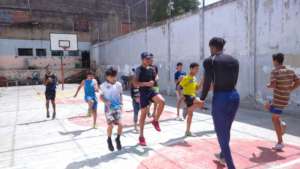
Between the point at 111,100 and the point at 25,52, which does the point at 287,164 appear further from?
the point at 25,52

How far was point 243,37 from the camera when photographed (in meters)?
9.20

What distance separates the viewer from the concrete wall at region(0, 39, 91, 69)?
82.4 feet

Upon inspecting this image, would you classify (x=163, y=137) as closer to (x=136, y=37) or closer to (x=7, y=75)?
(x=136, y=37)

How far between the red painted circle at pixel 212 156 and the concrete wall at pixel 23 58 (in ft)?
81.6

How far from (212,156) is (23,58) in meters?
26.0

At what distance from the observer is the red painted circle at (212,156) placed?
4047 millimetres

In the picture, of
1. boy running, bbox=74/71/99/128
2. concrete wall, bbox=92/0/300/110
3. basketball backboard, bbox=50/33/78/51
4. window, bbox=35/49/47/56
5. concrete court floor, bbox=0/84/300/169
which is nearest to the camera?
concrete court floor, bbox=0/84/300/169

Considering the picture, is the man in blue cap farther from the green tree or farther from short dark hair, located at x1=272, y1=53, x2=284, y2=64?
the green tree

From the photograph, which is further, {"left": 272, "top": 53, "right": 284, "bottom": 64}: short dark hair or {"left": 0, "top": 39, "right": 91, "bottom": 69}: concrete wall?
{"left": 0, "top": 39, "right": 91, "bottom": 69}: concrete wall

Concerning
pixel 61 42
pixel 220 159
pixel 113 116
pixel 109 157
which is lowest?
pixel 109 157

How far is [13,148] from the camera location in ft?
17.6

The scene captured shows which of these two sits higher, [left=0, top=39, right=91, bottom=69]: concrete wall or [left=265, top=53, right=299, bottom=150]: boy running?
[left=0, top=39, right=91, bottom=69]: concrete wall

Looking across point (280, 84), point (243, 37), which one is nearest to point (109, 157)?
point (280, 84)

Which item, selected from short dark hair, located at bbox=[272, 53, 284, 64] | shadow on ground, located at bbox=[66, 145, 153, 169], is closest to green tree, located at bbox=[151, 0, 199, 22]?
short dark hair, located at bbox=[272, 53, 284, 64]
